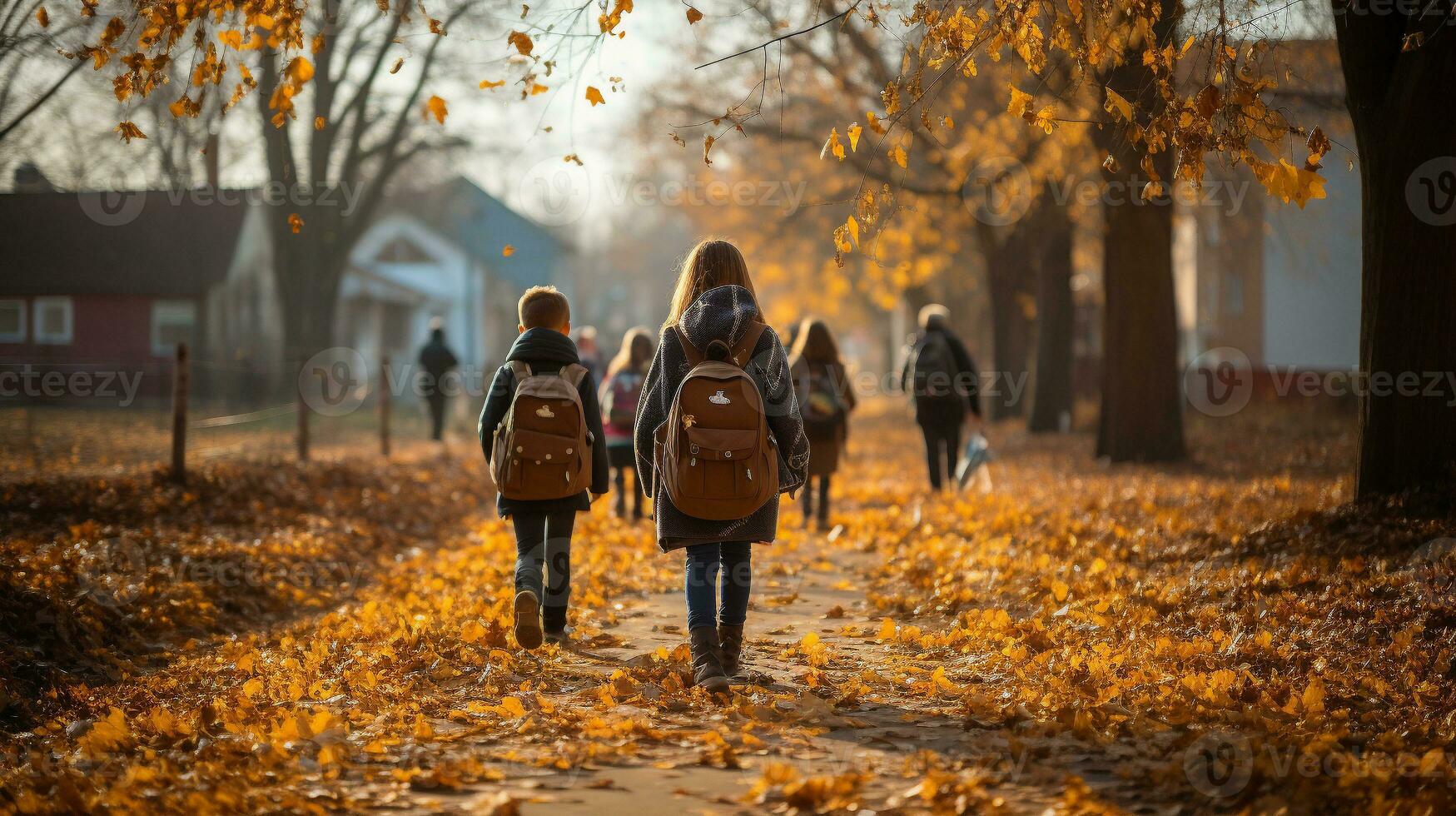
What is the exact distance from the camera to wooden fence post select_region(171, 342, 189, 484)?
12.6 meters

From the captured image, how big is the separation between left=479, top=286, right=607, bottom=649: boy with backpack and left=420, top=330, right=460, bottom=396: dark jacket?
56.2ft

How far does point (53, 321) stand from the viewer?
14688 millimetres

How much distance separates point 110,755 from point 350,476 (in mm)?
11199

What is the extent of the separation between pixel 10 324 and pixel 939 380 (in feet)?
29.2

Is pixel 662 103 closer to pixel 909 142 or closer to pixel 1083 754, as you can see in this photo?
pixel 909 142

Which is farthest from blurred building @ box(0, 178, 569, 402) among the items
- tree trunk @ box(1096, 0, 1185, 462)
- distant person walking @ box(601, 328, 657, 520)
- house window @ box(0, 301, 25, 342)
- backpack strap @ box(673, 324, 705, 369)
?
tree trunk @ box(1096, 0, 1185, 462)

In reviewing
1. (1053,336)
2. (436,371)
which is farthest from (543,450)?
(1053,336)

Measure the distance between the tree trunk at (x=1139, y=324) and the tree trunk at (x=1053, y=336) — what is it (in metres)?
7.21

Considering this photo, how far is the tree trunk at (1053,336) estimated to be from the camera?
23.9m

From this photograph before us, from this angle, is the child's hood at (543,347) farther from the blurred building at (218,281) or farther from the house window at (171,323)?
the house window at (171,323)

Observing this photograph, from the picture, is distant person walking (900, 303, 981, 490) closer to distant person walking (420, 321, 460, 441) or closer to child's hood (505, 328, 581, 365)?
child's hood (505, 328, 581, 365)

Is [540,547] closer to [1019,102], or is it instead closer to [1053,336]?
[1019,102]

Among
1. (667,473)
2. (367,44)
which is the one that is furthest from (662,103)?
(667,473)

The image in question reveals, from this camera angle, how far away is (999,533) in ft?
35.6
